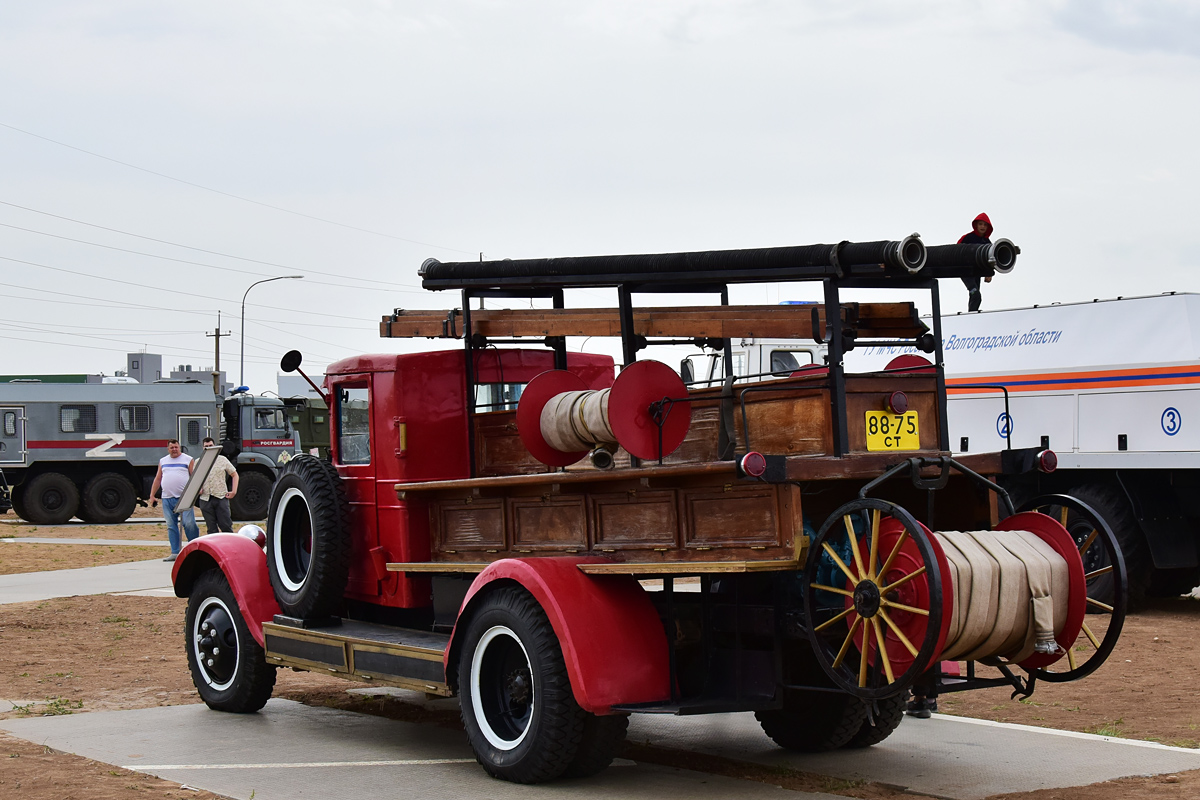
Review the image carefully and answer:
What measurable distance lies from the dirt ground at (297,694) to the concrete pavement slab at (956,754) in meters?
0.23

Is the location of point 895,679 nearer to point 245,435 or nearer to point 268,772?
point 268,772

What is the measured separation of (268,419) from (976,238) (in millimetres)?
28277

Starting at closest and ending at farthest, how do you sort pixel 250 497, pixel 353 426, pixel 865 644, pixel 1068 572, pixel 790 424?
pixel 865 644
pixel 1068 572
pixel 790 424
pixel 353 426
pixel 250 497

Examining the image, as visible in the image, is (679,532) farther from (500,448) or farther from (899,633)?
(500,448)

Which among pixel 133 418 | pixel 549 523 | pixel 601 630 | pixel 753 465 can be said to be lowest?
pixel 601 630

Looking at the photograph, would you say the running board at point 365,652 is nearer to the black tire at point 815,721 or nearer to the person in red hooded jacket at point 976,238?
the black tire at point 815,721

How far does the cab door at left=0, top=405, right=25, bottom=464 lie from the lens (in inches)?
1276

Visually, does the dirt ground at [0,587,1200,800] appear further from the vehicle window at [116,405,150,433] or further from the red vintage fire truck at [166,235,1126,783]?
the vehicle window at [116,405,150,433]

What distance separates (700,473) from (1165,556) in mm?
8649

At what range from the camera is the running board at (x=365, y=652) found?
25.0ft

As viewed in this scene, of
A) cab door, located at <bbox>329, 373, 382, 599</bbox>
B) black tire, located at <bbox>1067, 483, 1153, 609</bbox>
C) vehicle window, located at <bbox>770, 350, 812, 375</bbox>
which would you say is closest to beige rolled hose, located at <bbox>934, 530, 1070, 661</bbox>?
cab door, located at <bbox>329, 373, 382, 599</bbox>

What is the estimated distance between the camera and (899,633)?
580 centimetres

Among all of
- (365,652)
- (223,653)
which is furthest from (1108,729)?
(223,653)

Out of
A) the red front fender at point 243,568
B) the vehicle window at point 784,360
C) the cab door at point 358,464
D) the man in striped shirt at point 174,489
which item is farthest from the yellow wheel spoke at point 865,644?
the man in striped shirt at point 174,489
